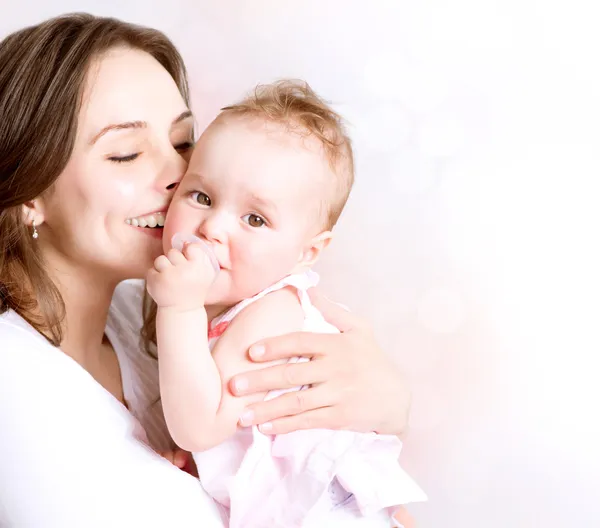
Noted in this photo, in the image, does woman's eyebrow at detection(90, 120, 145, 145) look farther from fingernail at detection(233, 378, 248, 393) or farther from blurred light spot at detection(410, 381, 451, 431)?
blurred light spot at detection(410, 381, 451, 431)

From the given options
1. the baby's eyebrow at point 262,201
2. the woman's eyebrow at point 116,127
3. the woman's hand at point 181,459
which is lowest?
the woman's hand at point 181,459

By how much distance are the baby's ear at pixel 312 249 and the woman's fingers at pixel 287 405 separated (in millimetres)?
275

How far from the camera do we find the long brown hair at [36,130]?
1.62 metres

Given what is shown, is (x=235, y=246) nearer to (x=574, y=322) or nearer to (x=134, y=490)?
(x=134, y=490)

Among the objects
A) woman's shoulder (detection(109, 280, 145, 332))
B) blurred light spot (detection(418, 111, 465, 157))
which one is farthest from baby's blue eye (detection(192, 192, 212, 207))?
blurred light spot (detection(418, 111, 465, 157))

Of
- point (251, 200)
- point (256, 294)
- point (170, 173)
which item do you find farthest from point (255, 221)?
point (170, 173)

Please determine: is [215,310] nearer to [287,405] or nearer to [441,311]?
[287,405]

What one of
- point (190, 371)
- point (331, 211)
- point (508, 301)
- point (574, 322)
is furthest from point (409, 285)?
point (190, 371)

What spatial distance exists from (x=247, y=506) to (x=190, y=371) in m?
0.33

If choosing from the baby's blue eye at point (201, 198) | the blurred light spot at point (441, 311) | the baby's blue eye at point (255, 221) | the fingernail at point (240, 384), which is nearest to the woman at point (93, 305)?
the fingernail at point (240, 384)

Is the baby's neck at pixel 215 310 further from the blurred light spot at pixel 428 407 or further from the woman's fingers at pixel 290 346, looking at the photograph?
the blurred light spot at pixel 428 407

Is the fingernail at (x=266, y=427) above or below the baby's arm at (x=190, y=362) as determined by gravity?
below

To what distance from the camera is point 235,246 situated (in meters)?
1.52

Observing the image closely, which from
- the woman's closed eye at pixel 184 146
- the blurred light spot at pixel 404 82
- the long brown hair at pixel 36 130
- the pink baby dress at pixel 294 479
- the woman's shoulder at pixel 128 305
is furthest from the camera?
the blurred light spot at pixel 404 82
